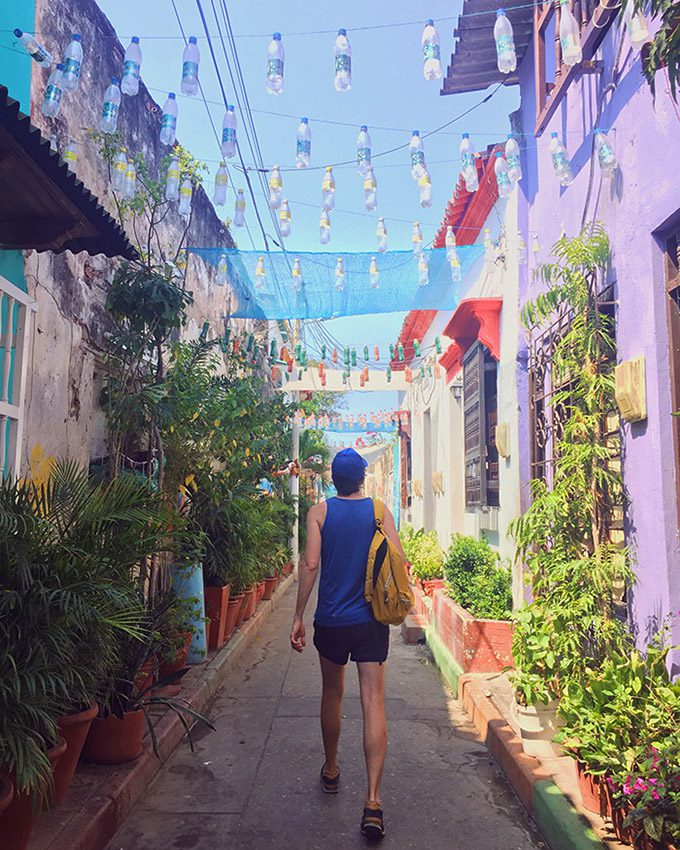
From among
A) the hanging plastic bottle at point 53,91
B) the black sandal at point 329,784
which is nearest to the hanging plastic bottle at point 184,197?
the hanging plastic bottle at point 53,91

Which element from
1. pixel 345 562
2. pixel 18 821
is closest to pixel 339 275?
pixel 345 562

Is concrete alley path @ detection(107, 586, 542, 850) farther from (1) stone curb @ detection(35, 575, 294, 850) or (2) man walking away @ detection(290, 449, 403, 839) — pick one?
(2) man walking away @ detection(290, 449, 403, 839)

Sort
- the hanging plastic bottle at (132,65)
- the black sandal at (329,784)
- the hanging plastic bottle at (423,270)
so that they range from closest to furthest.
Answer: the black sandal at (329,784)
the hanging plastic bottle at (132,65)
the hanging plastic bottle at (423,270)

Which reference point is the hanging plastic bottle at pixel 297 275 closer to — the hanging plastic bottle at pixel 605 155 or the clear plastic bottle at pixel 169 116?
the clear plastic bottle at pixel 169 116

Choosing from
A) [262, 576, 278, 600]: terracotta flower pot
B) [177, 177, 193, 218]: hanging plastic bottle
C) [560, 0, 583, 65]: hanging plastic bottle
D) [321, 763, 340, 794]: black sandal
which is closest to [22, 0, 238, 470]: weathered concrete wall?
[177, 177, 193, 218]: hanging plastic bottle

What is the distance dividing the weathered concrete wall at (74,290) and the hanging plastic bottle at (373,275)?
7.83 feet

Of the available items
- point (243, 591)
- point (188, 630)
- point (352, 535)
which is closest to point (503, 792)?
point (352, 535)

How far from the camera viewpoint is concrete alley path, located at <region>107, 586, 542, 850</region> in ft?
11.0

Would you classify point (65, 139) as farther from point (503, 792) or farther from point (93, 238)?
point (503, 792)

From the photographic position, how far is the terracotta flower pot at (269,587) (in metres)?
10.3

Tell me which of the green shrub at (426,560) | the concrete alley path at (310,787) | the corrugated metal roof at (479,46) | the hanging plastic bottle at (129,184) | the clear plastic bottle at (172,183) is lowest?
the concrete alley path at (310,787)

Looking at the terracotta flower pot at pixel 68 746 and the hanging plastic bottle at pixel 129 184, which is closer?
the terracotta flower pot at pixel 68 746

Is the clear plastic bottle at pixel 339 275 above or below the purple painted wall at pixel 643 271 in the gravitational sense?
above

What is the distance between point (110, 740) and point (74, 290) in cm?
315
